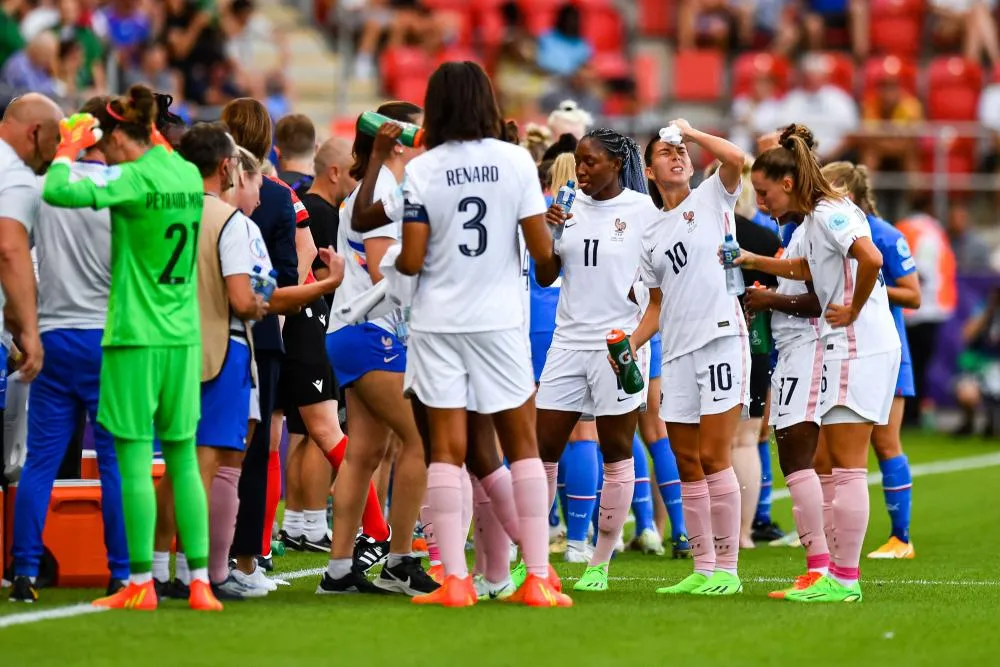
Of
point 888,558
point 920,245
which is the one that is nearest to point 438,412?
point 888,558

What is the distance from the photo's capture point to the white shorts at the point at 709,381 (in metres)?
7.85

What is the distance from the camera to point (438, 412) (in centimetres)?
711

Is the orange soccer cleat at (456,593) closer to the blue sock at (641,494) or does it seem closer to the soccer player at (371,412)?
the soccer player at (371,412)

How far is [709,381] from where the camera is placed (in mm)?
7867

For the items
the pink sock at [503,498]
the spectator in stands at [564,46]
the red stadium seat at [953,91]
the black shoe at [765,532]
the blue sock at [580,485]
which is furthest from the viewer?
the red stadium seat at [953,91]

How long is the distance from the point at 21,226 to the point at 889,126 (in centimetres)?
1539

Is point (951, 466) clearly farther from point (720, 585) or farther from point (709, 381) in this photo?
point (709, 381)

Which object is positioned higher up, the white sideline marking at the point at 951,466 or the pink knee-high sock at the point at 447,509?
the pink knee-high sock at the point at 447,509

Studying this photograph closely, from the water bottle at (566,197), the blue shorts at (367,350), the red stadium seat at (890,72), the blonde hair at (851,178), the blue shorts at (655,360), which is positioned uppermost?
the red stadium seat at (890,72)

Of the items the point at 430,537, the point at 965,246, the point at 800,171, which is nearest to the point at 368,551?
the point at 430,537

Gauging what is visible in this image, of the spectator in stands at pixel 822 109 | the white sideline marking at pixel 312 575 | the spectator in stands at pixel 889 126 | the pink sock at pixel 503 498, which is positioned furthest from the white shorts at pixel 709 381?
the spectator in stands at pixel 889 126

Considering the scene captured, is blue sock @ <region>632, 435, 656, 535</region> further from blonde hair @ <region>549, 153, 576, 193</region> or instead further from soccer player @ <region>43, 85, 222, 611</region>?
soccer player @ <region>43, 85, 222, 611</region>

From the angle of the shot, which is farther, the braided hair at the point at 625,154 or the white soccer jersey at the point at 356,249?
the braided hair at the point at 625,154

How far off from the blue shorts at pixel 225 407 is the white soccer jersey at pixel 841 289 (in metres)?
2.58
